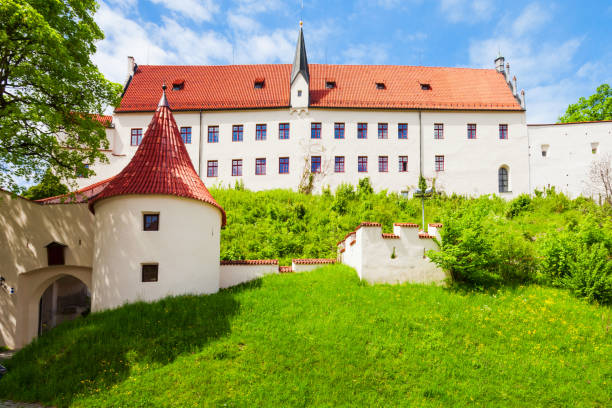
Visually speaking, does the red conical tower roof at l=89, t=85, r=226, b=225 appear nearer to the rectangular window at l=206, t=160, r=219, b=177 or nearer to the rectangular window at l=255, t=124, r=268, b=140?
the rectangular window at l=206, t=160, r=219, b=177

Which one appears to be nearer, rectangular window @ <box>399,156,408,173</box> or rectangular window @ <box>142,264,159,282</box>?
rectangular window @ <box>142,264,159,282</box>

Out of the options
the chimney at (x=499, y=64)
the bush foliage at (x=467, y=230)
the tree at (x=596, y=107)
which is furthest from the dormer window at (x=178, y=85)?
the tree at (x=596, y=107)

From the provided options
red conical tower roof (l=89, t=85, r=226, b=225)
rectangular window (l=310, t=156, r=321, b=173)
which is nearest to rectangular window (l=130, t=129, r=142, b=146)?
rectangular window (l=310, t=156, r=321, b=173)

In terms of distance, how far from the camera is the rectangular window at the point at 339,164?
29406 mm

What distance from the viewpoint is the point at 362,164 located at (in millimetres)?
29516

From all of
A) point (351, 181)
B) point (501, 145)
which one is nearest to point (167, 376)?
point (351, 181)

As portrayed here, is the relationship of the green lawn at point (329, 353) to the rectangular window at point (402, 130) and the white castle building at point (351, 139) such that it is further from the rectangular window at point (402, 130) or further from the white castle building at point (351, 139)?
the rectangular window at point (402, 130)

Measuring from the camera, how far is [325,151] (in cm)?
2948

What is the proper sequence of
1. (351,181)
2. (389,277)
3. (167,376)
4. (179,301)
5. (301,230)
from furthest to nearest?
1. (351,181)
2. (301,230)
3. (389,277)
4. (179,301)
5. (167,376)

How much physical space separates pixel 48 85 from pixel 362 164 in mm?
21494

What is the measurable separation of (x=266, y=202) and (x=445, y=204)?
1269 cm

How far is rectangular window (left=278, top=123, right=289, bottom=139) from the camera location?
Answer: 29.6 meters

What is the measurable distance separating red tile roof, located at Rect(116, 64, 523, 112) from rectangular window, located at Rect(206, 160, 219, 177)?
4.17m

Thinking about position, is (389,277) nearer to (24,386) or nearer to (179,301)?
(179,301)
